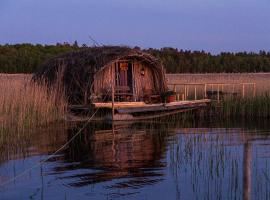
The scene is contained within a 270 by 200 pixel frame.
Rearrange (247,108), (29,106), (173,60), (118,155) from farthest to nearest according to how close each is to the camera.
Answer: (173,60) → (247,108) → (29,106) → (118,155)

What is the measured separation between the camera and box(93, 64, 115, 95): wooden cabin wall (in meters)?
27.7

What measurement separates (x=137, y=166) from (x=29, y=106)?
808 cm

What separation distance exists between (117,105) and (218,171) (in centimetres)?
1328

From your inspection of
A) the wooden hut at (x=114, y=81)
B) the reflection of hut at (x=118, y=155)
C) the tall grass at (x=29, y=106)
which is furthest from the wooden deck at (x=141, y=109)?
the reflection of hut at (x=118, y=155)

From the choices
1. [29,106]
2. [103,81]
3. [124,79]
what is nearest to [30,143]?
[29,106]

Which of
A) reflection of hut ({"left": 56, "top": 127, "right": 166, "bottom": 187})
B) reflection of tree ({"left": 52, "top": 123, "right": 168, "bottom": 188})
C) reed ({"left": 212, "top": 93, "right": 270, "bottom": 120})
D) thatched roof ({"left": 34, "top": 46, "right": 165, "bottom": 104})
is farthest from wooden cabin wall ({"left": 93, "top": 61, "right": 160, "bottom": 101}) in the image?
reflection of hut ({"left": 56, "top": 127, "right": 166, "bottom": 187})

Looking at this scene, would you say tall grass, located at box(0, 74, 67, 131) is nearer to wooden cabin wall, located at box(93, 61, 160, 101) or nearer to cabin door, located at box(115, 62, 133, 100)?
wooden cabin wall, located at box(93, 61, 160, 101)

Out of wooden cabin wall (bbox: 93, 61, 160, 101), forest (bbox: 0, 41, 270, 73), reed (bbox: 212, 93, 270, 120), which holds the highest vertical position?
forest (bbox: 0, 41, 270, 73)

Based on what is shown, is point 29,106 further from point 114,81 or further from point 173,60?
point 173,60

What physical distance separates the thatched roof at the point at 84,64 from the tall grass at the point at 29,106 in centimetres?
220

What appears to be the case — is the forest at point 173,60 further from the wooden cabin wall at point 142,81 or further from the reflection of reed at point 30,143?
the reflection of reed at point 30,143

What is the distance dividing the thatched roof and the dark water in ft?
21.1

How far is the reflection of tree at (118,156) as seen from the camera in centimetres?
1283

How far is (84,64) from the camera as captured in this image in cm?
2764
